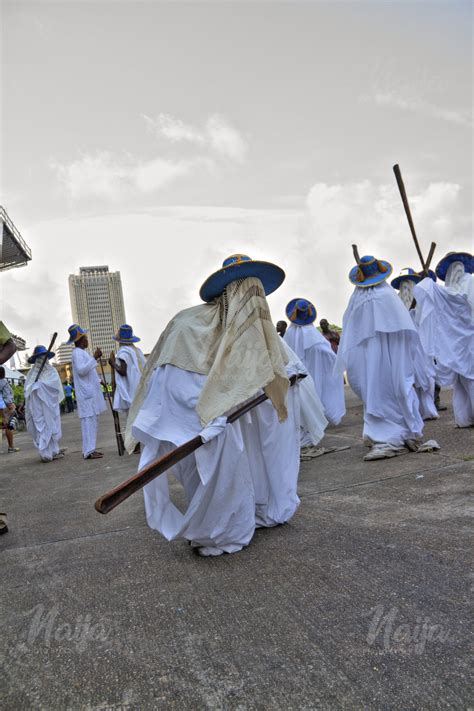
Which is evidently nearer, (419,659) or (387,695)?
(387,695)

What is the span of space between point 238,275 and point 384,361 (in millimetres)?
3198

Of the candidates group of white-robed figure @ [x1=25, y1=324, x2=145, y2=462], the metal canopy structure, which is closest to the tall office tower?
the metal canopy structure

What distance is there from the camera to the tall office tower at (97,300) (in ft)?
424

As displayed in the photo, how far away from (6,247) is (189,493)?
147 ft

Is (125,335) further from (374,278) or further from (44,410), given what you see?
(374,278)

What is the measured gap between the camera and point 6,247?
4444 centimetres

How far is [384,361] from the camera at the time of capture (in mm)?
6672

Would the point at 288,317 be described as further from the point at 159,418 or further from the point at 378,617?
the point at 378,617

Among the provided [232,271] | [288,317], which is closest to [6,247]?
[288,317]

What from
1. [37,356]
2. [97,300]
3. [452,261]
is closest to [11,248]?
[37,356]

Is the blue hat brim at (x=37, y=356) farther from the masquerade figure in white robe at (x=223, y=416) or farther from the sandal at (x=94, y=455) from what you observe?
the masquerade figure in white robe at (x=223, y=416)

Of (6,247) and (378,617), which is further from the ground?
(6,247)
